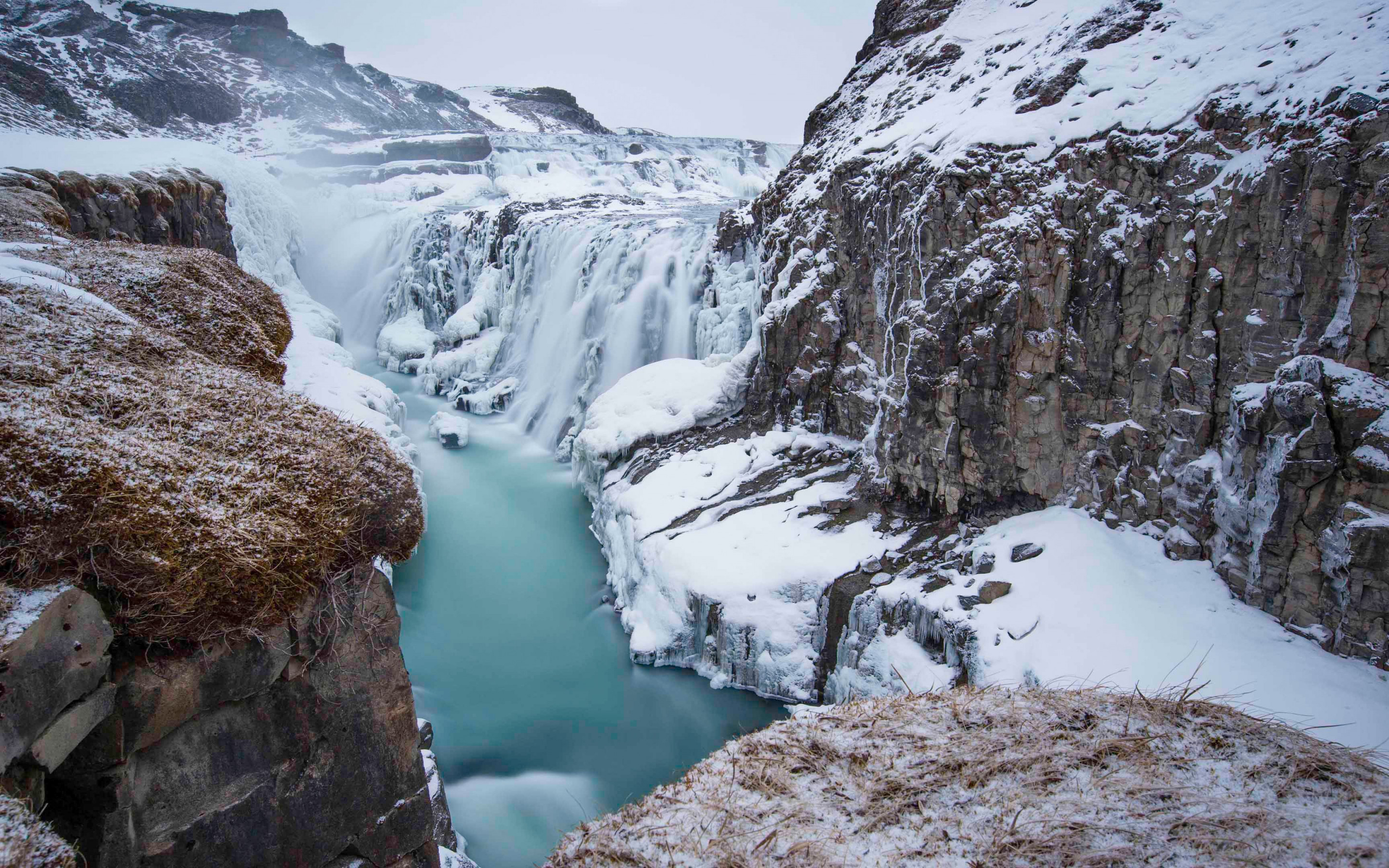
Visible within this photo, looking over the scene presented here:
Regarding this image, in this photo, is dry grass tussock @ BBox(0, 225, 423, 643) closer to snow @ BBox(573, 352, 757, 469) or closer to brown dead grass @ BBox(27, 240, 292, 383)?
brown dead grass @ BBox(27, 240, 292, 383)

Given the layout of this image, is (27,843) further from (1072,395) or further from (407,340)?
(407,340)

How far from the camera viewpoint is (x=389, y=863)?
15.7ft

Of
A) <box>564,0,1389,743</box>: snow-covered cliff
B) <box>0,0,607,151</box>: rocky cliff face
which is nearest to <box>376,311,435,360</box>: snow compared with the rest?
<box>564,0,1389,743</box>: snow-covered cliff

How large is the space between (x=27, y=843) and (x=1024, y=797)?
3819mm

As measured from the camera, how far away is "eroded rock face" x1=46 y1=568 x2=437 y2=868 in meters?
3.51

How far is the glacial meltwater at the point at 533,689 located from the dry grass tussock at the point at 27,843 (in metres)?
5.21

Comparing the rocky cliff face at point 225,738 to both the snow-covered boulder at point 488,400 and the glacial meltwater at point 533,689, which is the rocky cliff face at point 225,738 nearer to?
the glacial meltwater at point 533,689

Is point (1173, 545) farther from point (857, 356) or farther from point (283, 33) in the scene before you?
point (283, 33)

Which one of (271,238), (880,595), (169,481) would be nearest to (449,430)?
(880,595)

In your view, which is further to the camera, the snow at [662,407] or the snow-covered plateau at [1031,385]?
the snow at [662,407]

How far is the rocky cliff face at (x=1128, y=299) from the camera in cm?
719

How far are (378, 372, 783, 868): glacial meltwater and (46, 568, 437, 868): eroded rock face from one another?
316cm

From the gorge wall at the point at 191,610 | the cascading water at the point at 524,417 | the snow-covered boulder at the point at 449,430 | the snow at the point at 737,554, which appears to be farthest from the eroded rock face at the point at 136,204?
the snow at the point at 737,554

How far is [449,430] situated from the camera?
18.5 metres
